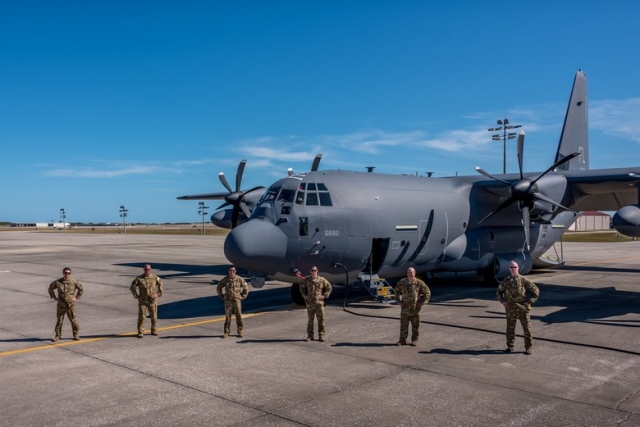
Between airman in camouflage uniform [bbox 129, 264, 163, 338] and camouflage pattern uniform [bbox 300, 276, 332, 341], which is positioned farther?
airman in camouflage uniform [bbox 129, 264, 163, 338]

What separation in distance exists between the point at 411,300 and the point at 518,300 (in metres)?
2.08

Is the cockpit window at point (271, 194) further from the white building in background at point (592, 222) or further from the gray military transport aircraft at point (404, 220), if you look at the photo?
the white building in background at point (592, 222)

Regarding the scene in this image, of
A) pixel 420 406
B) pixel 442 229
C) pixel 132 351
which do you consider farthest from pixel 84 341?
pixel 442 229

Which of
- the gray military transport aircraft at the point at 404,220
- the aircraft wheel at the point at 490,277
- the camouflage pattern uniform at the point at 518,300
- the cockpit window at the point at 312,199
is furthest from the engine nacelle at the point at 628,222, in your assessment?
the cockpit window at the point at 312,199

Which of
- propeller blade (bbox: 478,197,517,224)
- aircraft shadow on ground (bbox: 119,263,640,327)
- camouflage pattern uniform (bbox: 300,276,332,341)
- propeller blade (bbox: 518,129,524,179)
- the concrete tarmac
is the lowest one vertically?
the concrete tarmac

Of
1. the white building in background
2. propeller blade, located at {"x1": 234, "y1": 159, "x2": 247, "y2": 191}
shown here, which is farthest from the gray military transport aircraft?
the white building in background

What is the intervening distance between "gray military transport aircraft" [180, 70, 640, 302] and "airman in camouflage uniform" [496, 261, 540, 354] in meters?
5.50

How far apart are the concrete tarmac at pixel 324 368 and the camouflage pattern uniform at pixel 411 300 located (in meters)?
0.45

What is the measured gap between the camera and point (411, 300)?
36.2ft

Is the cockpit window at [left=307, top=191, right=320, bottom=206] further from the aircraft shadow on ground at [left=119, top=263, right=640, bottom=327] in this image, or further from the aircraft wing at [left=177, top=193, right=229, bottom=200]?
the aircraft wing at [left=177, top=193, right=229, bottom=200]

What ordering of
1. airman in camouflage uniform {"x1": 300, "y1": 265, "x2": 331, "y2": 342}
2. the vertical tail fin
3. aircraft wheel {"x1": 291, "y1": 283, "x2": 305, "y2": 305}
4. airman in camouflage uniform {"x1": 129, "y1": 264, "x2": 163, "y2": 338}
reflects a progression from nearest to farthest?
airman in camouflage uniform {"x1": 300, "y1": 265, "x2": 331, "y2": 342} < airman in camouflage uniform {"x1": 129, "y1": 264, "x2": 163, "y2": 338} < aircraft wheel {"x1": 291, "y1": 283, "x2": 305, "y2": 305} < the vertical tail fin

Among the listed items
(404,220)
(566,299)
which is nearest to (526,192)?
(566,299)

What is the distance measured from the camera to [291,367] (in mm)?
9523

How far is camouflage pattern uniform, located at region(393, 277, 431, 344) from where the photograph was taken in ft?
36.2
